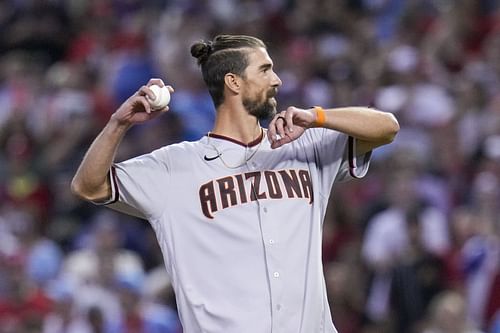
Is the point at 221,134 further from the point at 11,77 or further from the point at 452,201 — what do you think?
the point at 11,77

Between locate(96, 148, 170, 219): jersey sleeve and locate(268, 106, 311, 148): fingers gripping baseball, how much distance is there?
0.56m

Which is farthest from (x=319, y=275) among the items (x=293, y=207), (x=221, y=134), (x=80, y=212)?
(x=80, y=212)

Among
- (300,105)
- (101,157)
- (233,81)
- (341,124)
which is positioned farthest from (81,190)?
(300,105)

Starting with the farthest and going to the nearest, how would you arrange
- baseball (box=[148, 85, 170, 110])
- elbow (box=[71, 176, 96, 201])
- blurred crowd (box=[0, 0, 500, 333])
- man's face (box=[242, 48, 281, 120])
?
blurred crowd (box=[0, 0, 500, 333]) < man's face (box=[242, 48, 281, 120]) < elbow (box=[71, 176, 96, 201]) < baseball (box=[148, 85, 170, 110])

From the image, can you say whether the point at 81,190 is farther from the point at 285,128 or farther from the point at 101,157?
the point at 285,128

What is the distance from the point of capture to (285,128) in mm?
4703

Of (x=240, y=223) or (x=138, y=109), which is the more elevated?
(x=138, y=109)

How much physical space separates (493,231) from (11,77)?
571 cm

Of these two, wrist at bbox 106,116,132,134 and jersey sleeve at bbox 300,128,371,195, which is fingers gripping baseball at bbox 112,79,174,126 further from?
jersey sleeve at bbox 300,128,371,195

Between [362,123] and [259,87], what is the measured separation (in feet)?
1.55

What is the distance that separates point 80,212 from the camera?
33.7 feet

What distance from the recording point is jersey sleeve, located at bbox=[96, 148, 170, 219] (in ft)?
16.3

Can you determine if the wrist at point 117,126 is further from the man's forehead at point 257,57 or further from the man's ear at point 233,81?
the man's forehead at point 257,57

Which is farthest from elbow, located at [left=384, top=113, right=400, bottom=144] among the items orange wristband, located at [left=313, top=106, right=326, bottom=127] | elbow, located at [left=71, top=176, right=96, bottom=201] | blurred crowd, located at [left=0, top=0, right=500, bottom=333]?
blurred crowd, located at [left=0, top=0, right=500, bottom=333]
